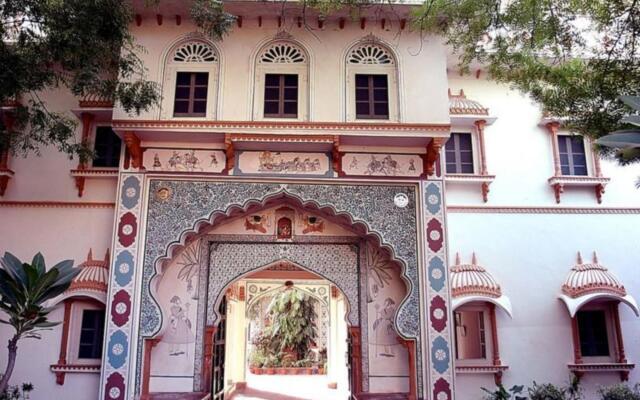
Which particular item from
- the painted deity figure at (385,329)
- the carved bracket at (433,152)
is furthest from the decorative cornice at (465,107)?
the painted deity figure at (385,329)

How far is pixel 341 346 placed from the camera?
11914mm

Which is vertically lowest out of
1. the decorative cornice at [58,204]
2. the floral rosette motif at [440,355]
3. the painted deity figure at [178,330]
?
the floral rosette motif at [440,355]

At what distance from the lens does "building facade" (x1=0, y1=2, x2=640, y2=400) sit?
700 centimetres

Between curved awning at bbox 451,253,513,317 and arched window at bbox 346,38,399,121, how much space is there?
7.79 feet

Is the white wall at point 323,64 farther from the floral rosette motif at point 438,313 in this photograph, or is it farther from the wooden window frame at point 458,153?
the floral rosette motif at point 438,313

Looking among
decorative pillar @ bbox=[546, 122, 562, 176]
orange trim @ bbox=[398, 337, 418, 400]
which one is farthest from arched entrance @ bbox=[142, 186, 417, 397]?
decorative pillar @ bbox=[546, 122, 562, 176]

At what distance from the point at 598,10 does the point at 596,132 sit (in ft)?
4.35

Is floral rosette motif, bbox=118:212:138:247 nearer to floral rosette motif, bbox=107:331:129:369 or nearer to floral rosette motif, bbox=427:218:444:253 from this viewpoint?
floral rosette motif, bbox=107:331:129:369

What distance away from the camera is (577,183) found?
7855mm

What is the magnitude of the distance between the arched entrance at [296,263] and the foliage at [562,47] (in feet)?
9.10

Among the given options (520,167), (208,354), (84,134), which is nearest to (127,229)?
(84,134)

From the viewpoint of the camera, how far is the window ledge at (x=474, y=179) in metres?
7.79

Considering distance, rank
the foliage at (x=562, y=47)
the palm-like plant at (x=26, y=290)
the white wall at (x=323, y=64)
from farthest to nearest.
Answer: the white wall at (x=323, y=64)
the foliage at (x=562, y=47)
the palm-like plant at (x=26, y=290)

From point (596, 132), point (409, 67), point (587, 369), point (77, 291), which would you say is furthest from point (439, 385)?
point (77, 291)
